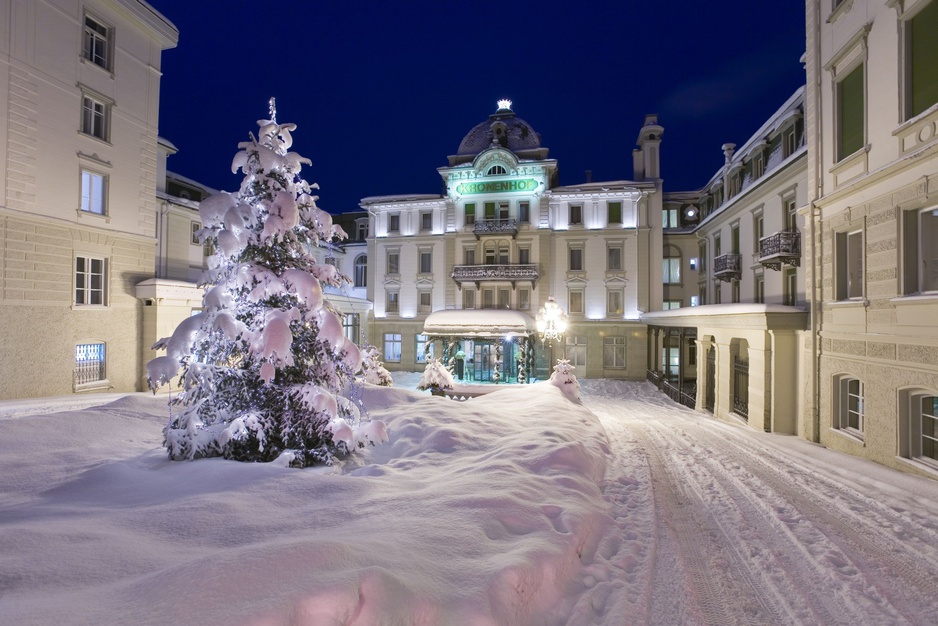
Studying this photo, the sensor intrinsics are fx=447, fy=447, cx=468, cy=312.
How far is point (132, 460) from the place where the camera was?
279 inches

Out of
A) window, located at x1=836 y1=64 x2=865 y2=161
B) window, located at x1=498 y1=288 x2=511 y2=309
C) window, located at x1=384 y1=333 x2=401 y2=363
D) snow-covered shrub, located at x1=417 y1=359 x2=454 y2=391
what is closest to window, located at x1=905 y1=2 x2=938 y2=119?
window, located at x1=836 y1=64 x2=865 y2=161

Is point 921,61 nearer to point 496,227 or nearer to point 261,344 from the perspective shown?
point 261,344

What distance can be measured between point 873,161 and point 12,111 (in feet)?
79.7

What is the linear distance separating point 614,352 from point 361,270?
20.5 meters

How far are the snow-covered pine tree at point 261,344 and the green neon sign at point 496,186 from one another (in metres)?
23.0

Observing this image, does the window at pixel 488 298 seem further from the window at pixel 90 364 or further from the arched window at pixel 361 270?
the window at pixel 90 364

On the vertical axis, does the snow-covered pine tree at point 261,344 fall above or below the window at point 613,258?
below

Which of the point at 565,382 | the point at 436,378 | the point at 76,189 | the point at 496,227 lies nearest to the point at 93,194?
the point at 76,189

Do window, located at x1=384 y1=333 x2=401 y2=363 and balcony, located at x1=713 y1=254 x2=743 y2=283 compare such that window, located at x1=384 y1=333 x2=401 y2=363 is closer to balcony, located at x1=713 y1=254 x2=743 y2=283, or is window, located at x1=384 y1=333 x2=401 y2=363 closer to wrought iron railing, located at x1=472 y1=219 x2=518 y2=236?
wrought iron railing, located at x1=472 y1=219 x2=518 y2=236

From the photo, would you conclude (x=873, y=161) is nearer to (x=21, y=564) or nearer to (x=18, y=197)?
(x=21, y=564)

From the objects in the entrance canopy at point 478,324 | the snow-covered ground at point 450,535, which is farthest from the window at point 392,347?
the snow-covered ground at point 450,535

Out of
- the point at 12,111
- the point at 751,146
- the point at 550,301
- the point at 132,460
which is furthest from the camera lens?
the point at 751,146

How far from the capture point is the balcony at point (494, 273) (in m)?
29.0

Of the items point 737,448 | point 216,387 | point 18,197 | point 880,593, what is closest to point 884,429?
point 737,448
